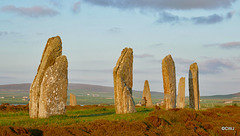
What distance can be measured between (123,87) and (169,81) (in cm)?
511

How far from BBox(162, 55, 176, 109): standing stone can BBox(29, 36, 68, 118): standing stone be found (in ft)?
28.6

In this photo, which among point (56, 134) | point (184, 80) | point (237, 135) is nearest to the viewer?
point (56, 134)

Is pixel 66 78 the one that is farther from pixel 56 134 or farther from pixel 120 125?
pixel 56 134

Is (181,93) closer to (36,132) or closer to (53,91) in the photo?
(53,91)

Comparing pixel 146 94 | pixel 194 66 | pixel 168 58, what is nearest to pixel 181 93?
pixel 194 66

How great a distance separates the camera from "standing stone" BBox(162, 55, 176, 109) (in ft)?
81.8

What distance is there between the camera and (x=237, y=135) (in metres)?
16.4

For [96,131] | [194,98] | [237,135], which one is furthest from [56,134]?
[194,98]

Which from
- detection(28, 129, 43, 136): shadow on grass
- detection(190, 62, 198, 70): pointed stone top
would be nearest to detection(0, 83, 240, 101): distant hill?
detection(190, 62, 198, 70): pointed stone top

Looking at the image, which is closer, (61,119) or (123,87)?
(61,119)

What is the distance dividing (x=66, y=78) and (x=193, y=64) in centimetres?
1472

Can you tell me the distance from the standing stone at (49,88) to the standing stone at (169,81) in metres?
8.72

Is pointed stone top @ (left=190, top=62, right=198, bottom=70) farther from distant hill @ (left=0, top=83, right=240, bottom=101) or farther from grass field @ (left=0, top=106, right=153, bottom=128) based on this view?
distant hill @ (left=0, top=83, right=240, bottom=101)

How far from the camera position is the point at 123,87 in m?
21.2
